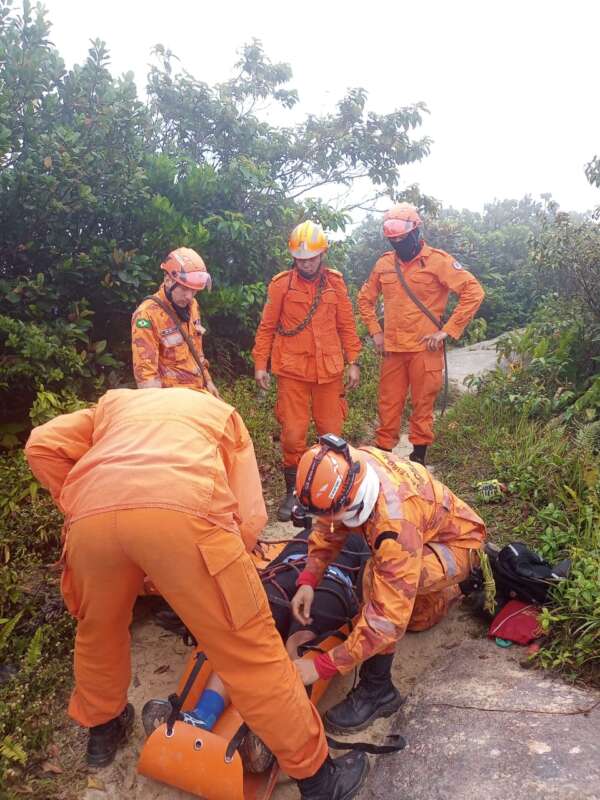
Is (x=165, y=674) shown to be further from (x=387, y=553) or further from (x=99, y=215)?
(x=99, y=215)

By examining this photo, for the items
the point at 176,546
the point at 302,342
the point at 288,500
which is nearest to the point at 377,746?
the point at 176,546

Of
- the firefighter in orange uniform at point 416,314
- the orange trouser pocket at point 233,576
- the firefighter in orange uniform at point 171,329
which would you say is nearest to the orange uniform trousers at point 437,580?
the orange trouser pocket at point 233,576

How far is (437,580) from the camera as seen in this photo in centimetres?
285

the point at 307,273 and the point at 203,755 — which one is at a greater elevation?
the point at 307,273

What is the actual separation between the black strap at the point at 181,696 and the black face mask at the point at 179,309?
2.50m

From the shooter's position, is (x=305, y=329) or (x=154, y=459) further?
(x=305, y=329)

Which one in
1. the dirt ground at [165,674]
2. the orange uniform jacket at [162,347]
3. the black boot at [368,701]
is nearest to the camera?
the dirt ground at [165,674]

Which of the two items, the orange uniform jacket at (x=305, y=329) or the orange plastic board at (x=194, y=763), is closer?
the orange plastic board at (x=194, y=763)

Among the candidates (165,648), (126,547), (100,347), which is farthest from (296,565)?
(100,347)

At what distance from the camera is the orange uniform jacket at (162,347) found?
4090mm

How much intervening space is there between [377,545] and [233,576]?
74 centimetres

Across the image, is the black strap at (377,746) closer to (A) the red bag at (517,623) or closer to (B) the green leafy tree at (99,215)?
(A) the red bag at (517,623)

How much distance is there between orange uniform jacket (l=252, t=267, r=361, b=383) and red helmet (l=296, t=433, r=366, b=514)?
218cm

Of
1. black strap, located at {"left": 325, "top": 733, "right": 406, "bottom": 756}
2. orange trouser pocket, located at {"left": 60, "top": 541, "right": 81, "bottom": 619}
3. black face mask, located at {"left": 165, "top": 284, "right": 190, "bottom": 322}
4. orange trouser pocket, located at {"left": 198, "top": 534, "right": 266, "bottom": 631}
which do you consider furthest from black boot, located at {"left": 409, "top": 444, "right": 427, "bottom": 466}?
orange trouser pocket, located at {"left": 60, "top": 541, "right": 81, "bottom": 619}
